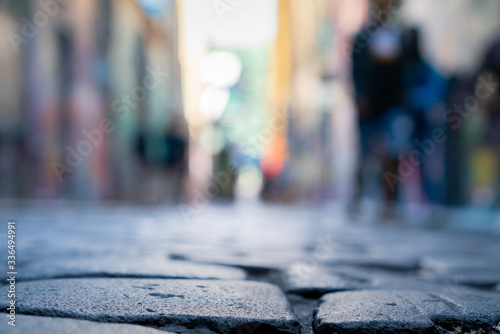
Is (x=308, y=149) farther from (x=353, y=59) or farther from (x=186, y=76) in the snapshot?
(x=186, y=76)

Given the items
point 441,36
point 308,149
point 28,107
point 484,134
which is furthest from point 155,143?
point 484,134

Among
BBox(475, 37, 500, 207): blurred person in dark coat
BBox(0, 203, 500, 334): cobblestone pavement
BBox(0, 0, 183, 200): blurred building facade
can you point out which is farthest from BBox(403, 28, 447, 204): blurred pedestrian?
BBox(0, 0, 183, 200): blurred building facade

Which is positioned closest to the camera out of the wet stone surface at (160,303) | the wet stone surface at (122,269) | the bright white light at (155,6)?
the wet stone surface at (160,303)

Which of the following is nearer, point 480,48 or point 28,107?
point 480,48

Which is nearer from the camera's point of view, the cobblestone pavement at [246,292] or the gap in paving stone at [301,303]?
the cobblestone pavement at [246,292]

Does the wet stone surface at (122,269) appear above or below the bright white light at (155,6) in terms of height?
below

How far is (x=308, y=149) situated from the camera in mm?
17500

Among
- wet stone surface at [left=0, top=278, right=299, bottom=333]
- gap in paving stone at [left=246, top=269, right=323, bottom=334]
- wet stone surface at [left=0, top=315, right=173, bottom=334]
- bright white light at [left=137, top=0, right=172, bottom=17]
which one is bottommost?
gap in paving stone at [left=246, top=269, right=323, bottom=334]

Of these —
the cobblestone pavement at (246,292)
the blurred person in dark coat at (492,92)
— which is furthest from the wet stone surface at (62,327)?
the blurred person in dark coat at (492,92)

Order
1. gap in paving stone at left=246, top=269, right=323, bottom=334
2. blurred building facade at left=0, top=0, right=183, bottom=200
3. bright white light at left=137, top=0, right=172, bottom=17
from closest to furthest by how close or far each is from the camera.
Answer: gap in paving stone at left=246, top=269, right=323, bottom=334 < blurred building facade at left=0, top=0, right=183, bottom=200 < bright white light at left=137, top=0, right=172, bottom=17

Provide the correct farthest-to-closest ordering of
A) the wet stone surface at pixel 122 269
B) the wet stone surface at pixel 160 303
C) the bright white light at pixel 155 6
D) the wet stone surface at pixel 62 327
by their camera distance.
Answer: the bright white light at pixel 155 6, the wet stone surface at pixel 122 269, the wet stone surface at pixel 160 303, the wet stone surface at pixel 62 327

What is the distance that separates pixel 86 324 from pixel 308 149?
16.8 meters

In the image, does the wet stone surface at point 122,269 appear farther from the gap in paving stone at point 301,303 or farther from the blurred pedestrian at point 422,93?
the blurred pedestrian at point 422,93

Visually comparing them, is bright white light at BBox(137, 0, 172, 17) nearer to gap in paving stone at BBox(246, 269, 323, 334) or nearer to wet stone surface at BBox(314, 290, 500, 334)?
gap in paving stone at BBox(246, 269, 323, 334)
